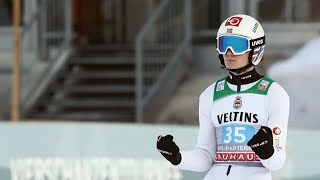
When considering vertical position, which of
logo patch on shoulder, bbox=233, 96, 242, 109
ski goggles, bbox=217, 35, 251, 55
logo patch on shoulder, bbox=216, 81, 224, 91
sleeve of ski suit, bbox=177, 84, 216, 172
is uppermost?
ski goggles, bbox=217, 35, 251, 55

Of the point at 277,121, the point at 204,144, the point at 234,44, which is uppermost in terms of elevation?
the point at 234,44

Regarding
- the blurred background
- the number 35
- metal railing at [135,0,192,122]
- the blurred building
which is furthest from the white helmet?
metal railing at [135,0,192,122]

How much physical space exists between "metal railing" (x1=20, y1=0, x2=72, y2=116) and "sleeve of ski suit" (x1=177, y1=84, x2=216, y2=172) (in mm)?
7279

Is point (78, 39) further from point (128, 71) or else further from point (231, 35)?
point (231, 35)

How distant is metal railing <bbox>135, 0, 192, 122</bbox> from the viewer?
8.90 meters

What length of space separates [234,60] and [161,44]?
7.18m

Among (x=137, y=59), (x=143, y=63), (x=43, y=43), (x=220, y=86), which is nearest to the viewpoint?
(x=220, y=86)

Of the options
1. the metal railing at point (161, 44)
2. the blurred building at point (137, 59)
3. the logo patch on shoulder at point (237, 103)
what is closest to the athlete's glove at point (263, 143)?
the logo patch on shoulder at point (237, 103)

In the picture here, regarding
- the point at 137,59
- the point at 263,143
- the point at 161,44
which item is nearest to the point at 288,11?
the point at 161,44

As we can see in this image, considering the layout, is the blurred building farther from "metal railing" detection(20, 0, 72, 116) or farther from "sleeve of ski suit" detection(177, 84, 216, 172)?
"sleeve of ski suit" detection(177, 84, 216, 172)

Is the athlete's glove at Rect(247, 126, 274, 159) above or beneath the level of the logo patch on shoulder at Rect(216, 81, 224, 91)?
beneath

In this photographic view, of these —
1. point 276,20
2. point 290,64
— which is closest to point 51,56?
point 276,20

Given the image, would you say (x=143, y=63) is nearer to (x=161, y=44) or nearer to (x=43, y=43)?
(x=161, y=44)

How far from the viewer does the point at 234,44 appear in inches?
92.6
